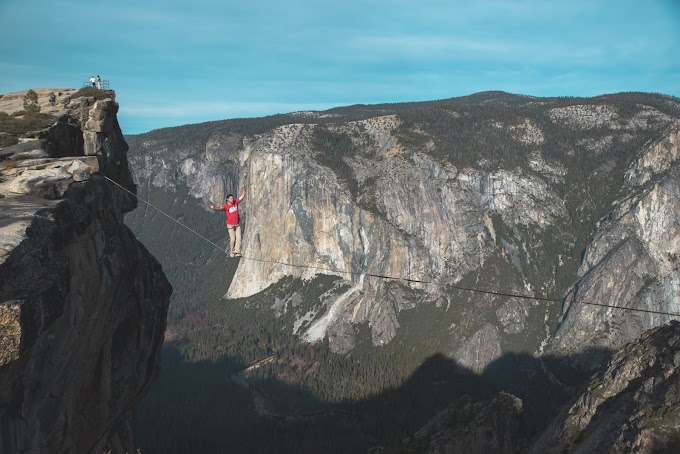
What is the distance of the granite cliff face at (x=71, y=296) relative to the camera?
60.1 feet

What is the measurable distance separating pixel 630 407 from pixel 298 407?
9752 cm

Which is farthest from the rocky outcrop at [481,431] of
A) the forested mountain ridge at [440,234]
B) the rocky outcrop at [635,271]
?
the rocky outcrop at [635,271]

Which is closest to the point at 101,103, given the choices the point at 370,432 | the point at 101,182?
the point at 101,182

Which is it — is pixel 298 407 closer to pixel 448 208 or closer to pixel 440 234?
pixel 440 234

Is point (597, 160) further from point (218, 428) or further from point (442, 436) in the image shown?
point (442, 436)

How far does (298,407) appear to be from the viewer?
119 meters

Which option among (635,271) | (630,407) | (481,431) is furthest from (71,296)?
(635,271)

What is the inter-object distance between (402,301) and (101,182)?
448 feet

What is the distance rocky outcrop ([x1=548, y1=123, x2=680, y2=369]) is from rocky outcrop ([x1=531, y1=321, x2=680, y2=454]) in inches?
4130

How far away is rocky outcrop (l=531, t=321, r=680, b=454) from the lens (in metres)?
24.1

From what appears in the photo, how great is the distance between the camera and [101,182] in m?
29.2

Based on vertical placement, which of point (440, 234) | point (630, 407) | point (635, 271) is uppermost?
point (630, 407)

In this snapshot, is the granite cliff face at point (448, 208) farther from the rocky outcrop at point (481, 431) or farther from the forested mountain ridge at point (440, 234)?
the rocky outcrop at point (481, 431)

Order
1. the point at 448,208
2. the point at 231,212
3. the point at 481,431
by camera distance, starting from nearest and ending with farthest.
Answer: the point at 231,212 → the point at 481,431 → the point at 448,208
